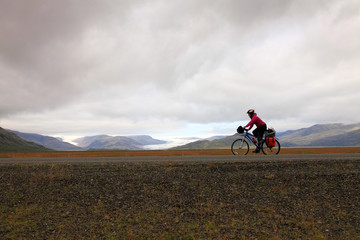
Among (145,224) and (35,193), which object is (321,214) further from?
(35,193)

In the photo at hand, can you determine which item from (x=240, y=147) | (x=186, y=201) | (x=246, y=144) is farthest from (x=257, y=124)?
(x=186, y=201)

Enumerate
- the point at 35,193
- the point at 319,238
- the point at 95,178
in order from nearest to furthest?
the point at 319,238 < the point at 35,193 < the point at 95,178

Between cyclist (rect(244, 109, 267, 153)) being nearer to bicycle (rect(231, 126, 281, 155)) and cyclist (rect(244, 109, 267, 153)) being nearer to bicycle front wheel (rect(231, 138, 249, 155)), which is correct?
bicycle (rect(231, 126, 281, 155))

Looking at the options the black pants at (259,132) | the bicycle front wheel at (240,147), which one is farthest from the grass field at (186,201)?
the bicycle front wheel at (240,147)

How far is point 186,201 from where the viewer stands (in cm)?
870

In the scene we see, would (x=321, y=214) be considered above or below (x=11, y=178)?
below

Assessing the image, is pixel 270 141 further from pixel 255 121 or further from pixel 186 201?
pixel 186 201

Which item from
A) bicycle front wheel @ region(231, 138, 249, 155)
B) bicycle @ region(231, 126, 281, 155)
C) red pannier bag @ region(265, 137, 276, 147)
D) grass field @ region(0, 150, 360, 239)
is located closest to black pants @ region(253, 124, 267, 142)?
bicycle @ region(231, 126, 281, 155)

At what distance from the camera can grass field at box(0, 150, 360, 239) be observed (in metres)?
7.12

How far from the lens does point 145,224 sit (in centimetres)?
746

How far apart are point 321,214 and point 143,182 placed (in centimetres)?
667

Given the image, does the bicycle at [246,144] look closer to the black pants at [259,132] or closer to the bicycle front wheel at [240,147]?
the bicycle front wheel at [240,147]

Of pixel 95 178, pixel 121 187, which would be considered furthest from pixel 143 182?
pixel 95 178

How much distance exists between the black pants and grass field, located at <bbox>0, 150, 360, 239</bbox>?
11.5 feet
